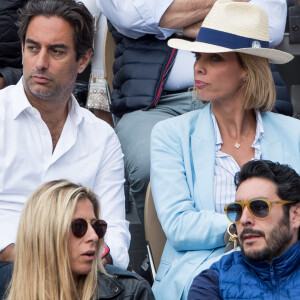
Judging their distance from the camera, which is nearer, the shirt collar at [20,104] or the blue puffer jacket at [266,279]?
the blue puffer jacket at [266,279]

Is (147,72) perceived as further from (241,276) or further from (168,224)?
(241,276)

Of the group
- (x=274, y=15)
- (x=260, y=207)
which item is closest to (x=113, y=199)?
(x=260, y=207)

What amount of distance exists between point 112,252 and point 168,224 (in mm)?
290

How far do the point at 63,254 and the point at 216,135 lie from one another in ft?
4.08

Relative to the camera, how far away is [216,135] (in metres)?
4.26

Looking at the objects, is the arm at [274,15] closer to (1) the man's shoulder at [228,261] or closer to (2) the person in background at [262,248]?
(2) the person in background at [262,248]

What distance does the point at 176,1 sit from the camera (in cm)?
483

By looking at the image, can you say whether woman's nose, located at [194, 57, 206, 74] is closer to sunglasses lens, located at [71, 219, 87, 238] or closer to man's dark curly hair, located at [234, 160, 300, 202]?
man's dark curly hair, located at [234, 160, 300, 202]

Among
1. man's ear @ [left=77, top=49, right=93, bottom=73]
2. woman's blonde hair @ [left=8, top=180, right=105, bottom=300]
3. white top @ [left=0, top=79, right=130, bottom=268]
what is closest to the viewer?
woman's blonde hair @ [left=8, top=180, right=105, bottom=300]

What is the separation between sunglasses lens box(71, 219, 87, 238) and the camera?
3.39m

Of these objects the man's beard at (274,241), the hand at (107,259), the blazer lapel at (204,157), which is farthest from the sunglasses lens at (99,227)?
the blazer lapel at (204,157)

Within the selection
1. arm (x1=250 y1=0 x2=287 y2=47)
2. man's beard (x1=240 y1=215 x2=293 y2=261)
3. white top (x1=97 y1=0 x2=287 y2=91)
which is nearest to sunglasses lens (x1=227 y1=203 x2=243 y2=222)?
man's beard (x1=240 y1=215 x2=293 y2=261)

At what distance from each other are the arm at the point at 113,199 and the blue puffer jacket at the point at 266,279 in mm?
630

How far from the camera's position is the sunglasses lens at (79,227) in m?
3.39
